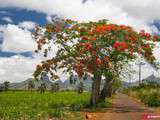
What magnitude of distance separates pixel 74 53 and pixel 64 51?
1074 millimetres

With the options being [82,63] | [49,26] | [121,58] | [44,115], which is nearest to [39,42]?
[49,26]

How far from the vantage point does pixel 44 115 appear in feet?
88.5

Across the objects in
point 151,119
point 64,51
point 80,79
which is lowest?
point 151,119

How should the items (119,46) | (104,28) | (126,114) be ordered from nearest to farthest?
(126,114), (119,46), (104,28)

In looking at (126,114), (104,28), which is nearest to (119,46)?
(104,28)

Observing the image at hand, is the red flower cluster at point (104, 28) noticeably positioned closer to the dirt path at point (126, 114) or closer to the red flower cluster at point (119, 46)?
the red flower cluster at point (119, 46)

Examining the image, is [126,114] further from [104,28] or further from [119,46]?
[104,28]

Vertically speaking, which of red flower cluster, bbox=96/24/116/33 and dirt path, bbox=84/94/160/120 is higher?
red flower cluster, bbox=96/24/116/33

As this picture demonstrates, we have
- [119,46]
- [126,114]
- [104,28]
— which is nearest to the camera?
[126,114]

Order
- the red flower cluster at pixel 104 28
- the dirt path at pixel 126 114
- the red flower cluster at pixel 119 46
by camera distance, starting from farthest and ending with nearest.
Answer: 1. the red flower cluster at pixel 104 28
2. the red flower cluster at pixel 119 46
3. the dirt path at pixel 126 114

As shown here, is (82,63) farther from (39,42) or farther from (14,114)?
(14,114)

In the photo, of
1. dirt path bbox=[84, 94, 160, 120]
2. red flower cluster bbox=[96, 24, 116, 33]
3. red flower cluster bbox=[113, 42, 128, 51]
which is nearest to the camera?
dirt path bbox=[84, 94, 160, 120]

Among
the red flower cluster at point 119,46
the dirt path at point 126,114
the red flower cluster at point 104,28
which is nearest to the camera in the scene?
the dirt path at point 126,114

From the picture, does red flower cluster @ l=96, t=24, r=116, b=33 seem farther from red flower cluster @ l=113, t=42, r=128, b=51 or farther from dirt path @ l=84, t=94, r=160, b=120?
dirt path @ l=84, t=94, r=160, b=120
